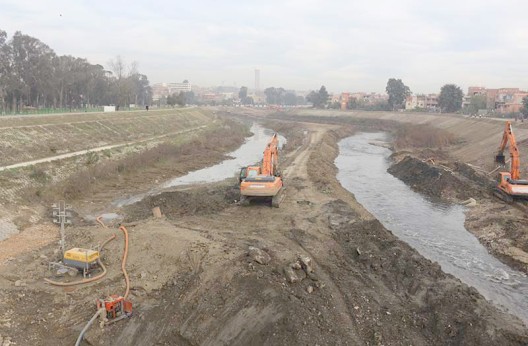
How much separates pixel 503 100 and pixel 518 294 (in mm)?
125856

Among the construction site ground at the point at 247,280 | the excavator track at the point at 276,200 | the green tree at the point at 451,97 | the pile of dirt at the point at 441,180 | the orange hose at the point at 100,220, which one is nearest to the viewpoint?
the construction site ground at the point at 247,280

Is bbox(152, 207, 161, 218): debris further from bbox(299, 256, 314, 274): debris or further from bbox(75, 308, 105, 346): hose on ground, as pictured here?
bbox(75, 308, 105, 346): hose on ground

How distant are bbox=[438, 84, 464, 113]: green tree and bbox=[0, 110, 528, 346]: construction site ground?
91.6m

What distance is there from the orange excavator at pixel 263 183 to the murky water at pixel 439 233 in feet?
23.5

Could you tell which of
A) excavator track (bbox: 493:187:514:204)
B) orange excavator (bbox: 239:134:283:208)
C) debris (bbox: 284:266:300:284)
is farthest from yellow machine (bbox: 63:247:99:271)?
excavator track (bbox: 493:187:514:204)

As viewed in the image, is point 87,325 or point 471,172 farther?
point 471,172

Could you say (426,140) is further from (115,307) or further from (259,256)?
(115,307)

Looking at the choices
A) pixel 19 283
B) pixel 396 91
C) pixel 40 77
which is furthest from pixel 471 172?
pixel 396 91

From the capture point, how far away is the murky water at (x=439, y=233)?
58.6 feet

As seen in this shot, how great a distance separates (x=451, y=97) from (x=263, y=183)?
3978 inches

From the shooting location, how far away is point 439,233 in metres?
25.2

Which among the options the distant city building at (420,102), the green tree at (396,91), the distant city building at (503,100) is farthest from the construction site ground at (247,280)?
the distant city building at (420,102)

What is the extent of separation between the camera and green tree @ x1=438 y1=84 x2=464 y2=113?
111500mm

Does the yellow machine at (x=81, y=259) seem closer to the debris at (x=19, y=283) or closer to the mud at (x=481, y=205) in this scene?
the debris at (x=19, y=283)
